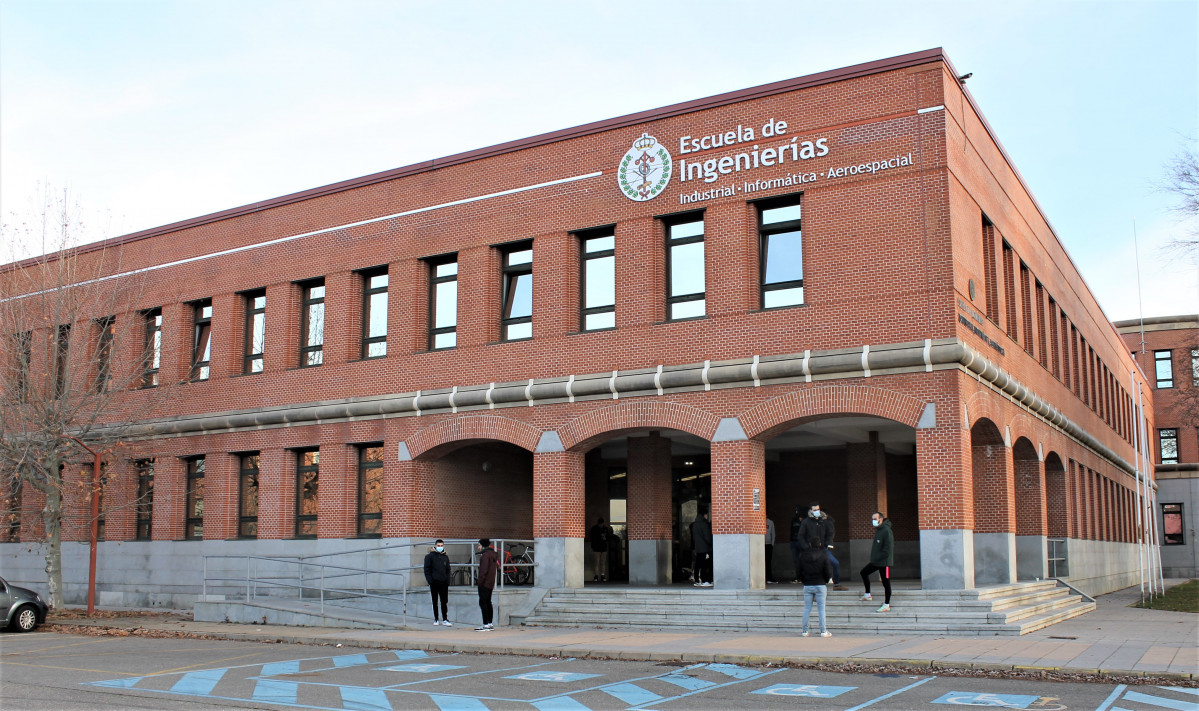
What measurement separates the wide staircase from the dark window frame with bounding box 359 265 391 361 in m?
8.19

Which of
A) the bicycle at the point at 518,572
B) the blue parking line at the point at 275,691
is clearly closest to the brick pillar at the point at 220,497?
the bicycle at the point at 518,572

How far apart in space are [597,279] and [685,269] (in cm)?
210

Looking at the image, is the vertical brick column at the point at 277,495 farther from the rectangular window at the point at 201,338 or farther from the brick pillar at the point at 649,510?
the brick pillar at the point at 649,510

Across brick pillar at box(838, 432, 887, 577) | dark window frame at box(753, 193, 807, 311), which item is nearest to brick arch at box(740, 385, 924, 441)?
dark window frame at box(753, 193, 807, 311)

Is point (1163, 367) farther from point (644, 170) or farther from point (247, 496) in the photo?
point (247, 496)

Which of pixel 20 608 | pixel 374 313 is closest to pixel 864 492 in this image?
pixel 374 313

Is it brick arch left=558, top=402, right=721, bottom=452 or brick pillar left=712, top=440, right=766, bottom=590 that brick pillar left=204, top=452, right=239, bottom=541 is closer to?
brick arch left=558, top=402, right=721, bottom=452

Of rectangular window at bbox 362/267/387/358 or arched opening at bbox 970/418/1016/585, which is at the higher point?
rectangular window at bbox 362/267/387/358

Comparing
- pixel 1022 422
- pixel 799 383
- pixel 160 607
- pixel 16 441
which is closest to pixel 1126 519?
pixel 1022 422

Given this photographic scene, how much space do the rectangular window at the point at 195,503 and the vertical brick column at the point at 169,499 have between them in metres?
0.14

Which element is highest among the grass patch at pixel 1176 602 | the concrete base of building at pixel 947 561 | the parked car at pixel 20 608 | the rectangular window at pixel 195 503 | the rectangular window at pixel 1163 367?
the rectangular window at pixel 1163 367

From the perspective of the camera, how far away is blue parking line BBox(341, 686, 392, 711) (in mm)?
11156

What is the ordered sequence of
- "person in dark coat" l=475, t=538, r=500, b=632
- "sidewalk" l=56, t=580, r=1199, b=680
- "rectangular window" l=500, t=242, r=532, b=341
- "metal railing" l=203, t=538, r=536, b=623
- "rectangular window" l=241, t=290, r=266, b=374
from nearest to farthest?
"sidewalk" l=56, t=580, r=1199, b=680, "person in dark coat" l=475, t=538, r=500, b=632, "metal railing" l=203, t=538, r=536, b=623, "rectangular window" l=500, t=242, r=532, b=341, "rectangular window" l=241, t=290, r=266, b=374

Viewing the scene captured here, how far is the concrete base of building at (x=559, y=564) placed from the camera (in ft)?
73.8
